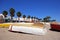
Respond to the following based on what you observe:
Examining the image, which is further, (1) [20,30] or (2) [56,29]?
(2) [56,29]

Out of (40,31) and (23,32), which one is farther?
(23,32)

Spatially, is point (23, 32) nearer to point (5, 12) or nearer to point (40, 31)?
point (40, 31)

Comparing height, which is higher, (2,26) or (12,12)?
(12,12)

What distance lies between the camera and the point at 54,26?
63.4ft

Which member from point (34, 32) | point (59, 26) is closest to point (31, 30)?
point (34, 32)

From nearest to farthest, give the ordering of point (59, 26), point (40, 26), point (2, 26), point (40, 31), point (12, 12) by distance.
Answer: point (40, 31)
point (40, 26)
point (59, 26)
point (2, 26)
point (12, 12)

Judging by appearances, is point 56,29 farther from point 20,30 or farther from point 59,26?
point 20,30

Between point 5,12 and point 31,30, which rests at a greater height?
point 5,12

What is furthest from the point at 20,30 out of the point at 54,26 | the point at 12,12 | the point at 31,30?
the point at 12,12

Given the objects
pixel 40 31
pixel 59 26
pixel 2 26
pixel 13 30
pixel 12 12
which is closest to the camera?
pixel 40 31

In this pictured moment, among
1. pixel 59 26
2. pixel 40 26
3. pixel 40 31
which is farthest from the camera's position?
pixel 59 26

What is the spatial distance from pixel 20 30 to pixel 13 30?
51.2 inches

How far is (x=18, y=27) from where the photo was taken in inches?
620

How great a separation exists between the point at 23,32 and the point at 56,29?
6542 millimetres
